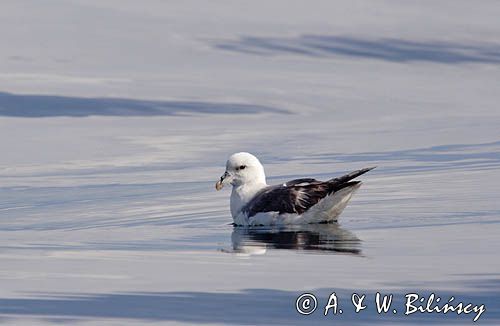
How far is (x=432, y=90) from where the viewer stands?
24.3 meters

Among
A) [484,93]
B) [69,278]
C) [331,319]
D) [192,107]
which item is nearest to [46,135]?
[192,107]

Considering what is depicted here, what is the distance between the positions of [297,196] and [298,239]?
977 millimetres

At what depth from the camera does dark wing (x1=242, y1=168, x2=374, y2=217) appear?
12938 millimetres

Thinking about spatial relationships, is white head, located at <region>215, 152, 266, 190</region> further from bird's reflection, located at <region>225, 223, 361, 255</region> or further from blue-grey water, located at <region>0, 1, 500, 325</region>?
bird's reflection, located at <region>225, 223, 361, 255</region>

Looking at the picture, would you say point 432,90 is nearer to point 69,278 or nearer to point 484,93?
point 484,93

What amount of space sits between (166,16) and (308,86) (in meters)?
6.52
